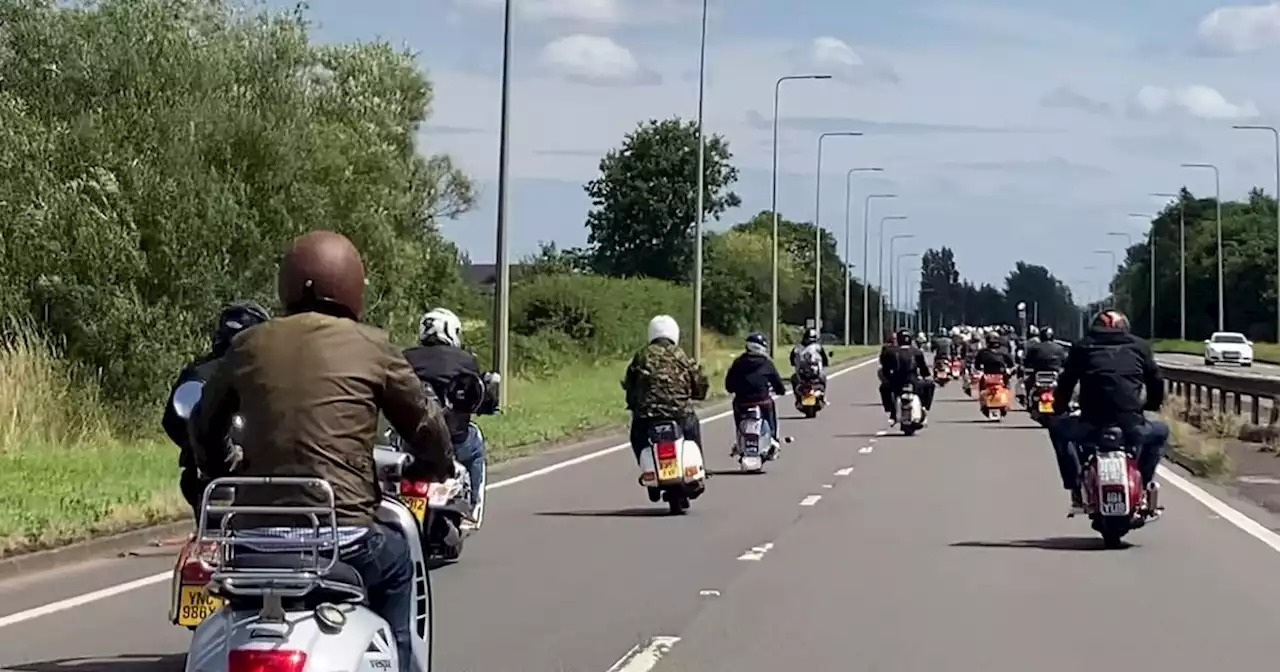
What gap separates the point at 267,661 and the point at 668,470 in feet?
41.9

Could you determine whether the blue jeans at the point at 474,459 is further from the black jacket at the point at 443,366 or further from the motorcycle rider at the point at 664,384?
the motorcycle rider at the point at 664,384

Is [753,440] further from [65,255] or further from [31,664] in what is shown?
[31,664]

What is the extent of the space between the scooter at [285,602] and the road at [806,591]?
4118 millimetres

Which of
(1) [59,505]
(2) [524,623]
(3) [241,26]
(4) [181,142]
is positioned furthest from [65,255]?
(2) [524,623]

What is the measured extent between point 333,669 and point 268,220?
1032 inches

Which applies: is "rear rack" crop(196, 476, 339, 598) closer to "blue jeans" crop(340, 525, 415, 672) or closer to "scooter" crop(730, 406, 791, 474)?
"blue jeans" crop(340, 525, 415, 672)

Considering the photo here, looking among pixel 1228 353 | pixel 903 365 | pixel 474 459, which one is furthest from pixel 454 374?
pixel 1228 353

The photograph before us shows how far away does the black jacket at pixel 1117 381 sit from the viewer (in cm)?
1503

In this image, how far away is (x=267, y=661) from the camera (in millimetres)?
5398

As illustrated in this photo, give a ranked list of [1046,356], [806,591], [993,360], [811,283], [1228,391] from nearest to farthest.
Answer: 1. [806,591]
2. [1046,356]
3. [1228,391]
4. [993,360]
5. [811,283]

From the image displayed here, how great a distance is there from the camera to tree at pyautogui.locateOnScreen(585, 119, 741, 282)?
110 m

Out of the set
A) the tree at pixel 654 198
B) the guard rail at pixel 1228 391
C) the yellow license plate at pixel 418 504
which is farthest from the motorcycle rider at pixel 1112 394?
the tree at pixel 654 198

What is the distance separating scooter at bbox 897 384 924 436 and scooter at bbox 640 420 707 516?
15509 mm

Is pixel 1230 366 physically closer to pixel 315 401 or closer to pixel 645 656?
pixel 645 656
